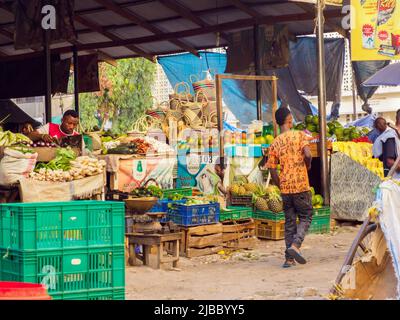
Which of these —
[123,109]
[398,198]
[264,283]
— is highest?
[123,109]

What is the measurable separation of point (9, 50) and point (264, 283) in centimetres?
1421

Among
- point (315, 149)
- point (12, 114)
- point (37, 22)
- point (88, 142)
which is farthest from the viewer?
point (12, 114)

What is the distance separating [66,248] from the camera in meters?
6.19

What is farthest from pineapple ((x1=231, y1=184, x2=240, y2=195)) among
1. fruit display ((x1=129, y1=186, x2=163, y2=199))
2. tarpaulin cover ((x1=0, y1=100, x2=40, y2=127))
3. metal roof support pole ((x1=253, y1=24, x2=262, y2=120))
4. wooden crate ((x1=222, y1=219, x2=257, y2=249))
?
tarpaulin cover ((x1=0, y1=100, x2=40, y2=127))

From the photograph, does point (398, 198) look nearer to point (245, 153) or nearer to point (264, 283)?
point (264, 283)

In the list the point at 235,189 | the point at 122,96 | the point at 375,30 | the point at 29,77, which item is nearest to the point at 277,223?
the point at 235,189

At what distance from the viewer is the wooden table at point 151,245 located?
9.70 m

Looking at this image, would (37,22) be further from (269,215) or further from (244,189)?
(269,215)

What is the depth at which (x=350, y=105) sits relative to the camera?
48.8 m

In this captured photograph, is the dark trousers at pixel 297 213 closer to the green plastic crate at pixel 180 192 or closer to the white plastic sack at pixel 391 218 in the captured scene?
the green plastic crate at pixel 180 192

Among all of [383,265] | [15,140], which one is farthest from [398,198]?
[15,140]

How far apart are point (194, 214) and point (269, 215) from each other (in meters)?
1.70

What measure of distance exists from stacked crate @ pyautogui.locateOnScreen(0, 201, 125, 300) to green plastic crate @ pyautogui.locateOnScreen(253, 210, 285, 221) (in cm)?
564

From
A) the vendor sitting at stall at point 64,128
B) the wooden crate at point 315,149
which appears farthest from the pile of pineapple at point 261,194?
the vendor sitting at stall at point 64,128
